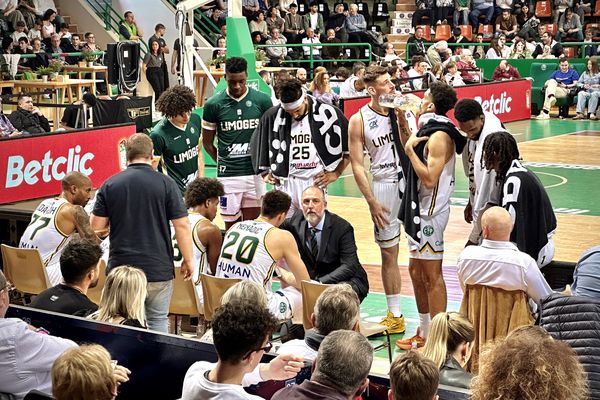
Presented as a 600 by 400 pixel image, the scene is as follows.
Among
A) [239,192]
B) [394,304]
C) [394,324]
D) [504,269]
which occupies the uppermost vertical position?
[504,269]

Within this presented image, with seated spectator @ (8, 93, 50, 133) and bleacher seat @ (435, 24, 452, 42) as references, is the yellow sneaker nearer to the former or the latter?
seated spectator @ (8, 93, 50, 133)

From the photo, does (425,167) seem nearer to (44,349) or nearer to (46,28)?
(44,349)

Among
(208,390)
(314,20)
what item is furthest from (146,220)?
(314,20)

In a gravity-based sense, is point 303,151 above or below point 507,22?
above

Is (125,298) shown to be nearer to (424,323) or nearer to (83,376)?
(83,376)

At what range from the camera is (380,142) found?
8.19 meters

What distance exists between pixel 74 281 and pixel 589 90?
2054 centimetres

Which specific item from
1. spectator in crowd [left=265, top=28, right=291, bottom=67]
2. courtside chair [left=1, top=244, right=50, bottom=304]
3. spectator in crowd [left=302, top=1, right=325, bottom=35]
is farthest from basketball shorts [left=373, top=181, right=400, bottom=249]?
spectator in crowd [left=302, top=1, right=325, bottom=35]

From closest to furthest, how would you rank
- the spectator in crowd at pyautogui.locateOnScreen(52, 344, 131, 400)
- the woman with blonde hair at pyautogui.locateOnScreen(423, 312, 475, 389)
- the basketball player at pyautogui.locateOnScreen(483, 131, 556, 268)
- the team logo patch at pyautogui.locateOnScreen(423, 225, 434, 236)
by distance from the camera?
the spectator in crowd at pyautogui.locateOnScreen(52, 344, 131, 400), the woman with blonde hair at pyautogui.locateOnScreen(423, 312, 475, 389), the basketball player at pyautogui.locateOnScreen(483, 131, 556, 268), the team logo patch at pyautogui.locateOnScreen(423, 225, 434, 236)

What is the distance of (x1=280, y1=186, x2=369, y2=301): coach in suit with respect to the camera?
294 inches

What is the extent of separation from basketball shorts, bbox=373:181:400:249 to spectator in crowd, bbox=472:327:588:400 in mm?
4775

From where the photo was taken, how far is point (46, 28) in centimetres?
2502

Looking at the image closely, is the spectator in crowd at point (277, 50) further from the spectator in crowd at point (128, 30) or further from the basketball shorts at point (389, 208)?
the basketball shorts at point (389, 208)

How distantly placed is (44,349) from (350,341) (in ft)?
6.12
